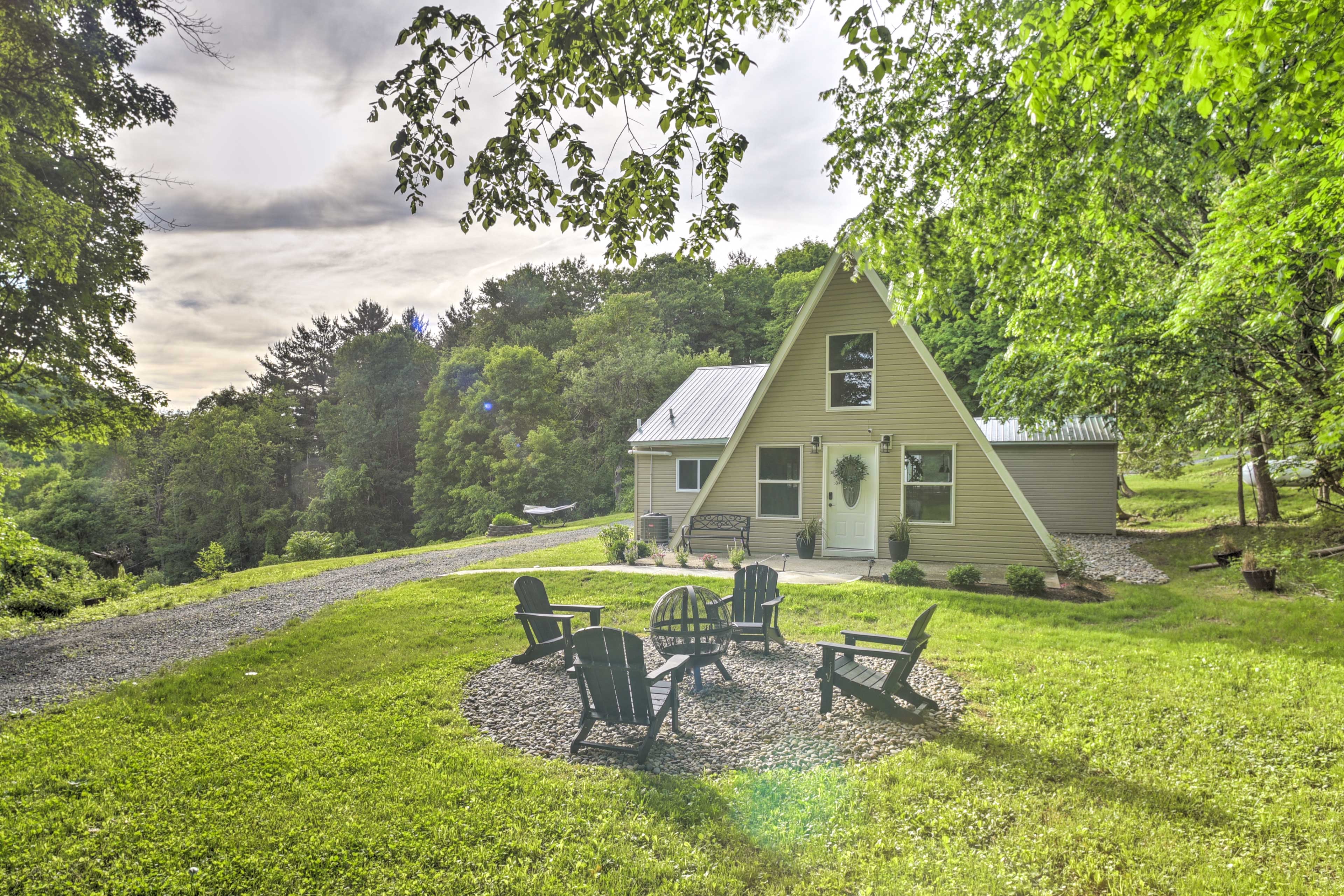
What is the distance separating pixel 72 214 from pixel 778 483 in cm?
1194

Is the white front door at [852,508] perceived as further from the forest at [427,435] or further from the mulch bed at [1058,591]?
the forest at [427,435]

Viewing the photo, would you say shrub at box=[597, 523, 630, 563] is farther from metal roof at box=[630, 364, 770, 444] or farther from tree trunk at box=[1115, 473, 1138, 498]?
tree trunk at box=[1115, 473, 1138, 498]

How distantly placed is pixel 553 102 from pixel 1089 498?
17.8 metres

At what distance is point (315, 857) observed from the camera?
9.99ft

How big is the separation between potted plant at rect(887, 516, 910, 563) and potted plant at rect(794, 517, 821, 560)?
1395 millimetres

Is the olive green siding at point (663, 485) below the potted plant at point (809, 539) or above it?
above

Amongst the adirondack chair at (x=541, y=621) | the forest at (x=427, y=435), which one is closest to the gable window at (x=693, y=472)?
the adirondack chair at (x=541, y=621)

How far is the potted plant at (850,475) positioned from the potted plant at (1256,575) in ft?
18.4

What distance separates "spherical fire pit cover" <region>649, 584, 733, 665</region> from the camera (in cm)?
565

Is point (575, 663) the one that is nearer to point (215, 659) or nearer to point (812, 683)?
point (812, 683)

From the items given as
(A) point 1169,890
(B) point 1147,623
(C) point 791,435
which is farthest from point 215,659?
→ (B) point 1147,623

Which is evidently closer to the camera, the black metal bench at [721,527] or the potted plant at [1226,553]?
the potted plant at [1226,553]

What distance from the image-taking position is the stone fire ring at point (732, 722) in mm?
4227

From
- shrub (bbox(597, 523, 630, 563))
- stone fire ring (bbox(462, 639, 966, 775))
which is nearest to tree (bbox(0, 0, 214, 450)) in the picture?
stone fire ring (bbox(462, 639, 966, 775))
